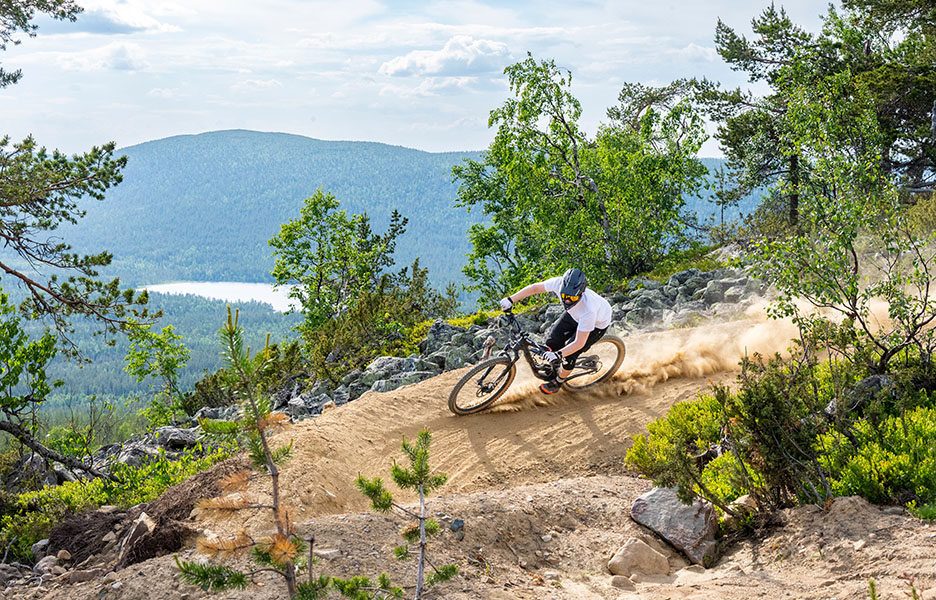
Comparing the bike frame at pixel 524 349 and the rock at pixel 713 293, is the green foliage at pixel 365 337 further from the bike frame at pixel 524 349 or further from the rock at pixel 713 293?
the bike frame at pixel 524 349

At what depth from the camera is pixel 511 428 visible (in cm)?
1028

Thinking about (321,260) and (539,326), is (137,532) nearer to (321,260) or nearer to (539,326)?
(539,326)

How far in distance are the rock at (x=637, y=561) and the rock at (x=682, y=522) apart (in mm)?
305

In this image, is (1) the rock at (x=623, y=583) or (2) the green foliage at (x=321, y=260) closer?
(1) the rock at (x=623, y=583)

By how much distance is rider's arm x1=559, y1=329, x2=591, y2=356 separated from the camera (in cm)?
1012

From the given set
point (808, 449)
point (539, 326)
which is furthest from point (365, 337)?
point (808, 449)

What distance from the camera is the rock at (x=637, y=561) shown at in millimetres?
6156


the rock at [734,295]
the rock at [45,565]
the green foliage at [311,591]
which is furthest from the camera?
the rock at [734,295]

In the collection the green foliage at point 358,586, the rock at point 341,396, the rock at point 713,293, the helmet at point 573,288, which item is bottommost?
the rock at point 341,396

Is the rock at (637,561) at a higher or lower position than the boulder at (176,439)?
higher

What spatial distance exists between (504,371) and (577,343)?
1.16 meters

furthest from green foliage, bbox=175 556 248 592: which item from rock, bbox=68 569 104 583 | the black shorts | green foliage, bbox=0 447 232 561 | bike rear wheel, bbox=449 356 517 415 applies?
the black shorts

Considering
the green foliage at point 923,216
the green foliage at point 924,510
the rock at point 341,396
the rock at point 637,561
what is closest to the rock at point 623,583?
the rock at point 637,561

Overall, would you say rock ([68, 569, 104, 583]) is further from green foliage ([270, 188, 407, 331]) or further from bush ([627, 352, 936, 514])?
green foliage ([270, 188, 407, 331])
